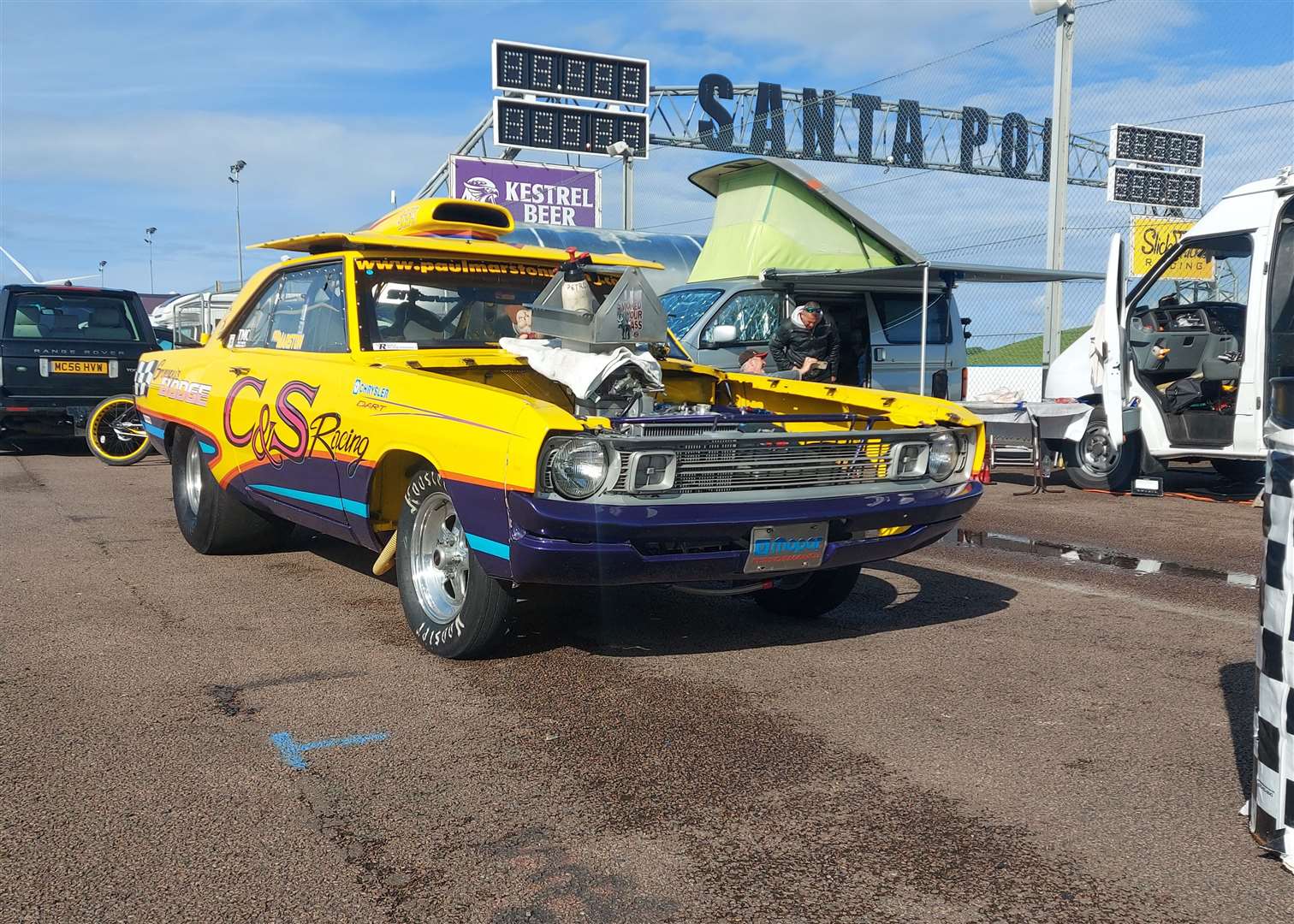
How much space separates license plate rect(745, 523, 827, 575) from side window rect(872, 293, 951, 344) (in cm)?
910

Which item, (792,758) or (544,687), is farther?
(544,687)

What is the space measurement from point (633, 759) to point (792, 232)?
11.0m

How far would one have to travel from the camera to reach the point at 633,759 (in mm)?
3498

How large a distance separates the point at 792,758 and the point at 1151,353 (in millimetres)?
8414

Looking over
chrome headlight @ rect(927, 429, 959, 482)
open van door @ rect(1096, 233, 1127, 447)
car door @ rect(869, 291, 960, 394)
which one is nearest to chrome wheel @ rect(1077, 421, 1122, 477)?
open van door @ rect(1096, 233, 1127, 447)

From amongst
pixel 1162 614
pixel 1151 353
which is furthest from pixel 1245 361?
pixel 1162 614

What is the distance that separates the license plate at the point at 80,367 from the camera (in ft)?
42.2

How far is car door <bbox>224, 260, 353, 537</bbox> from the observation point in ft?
17.2

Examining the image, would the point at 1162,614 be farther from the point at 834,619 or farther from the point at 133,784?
the point at 133,784

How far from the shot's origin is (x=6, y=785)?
3262 mm

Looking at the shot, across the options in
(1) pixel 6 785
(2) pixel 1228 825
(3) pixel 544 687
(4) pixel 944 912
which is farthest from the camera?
(3) pixel 544 687

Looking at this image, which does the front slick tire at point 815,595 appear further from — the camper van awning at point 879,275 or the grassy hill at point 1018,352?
the grassy hill at point 1018,352

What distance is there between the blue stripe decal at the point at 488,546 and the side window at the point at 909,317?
9710 millimetres

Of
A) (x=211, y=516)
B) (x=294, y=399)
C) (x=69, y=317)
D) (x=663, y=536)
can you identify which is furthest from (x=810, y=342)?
(x=69, y=317)
